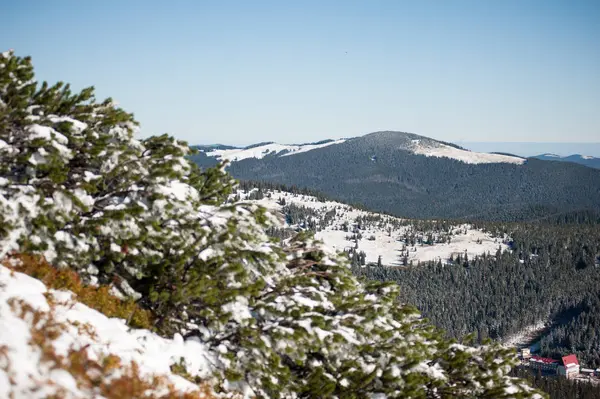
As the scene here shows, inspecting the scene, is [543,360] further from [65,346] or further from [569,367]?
[65,346]

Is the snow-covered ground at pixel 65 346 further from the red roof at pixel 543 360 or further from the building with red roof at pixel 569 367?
the red roof at pixel 543 360

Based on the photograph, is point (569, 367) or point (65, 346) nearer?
point (65, 346)

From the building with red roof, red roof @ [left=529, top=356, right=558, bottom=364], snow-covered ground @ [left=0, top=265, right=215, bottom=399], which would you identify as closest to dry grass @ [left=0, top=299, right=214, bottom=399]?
snow-covered ground @ [left=0, top=265, right=215, bottom=399]

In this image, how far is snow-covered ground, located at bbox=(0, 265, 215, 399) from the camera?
708 cm

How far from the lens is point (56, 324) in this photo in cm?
857

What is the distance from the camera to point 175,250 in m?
11.3

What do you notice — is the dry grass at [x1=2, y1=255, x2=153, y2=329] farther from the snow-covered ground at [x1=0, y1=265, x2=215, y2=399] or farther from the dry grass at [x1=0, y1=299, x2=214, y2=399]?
the dry grass at [x1=0, y1=299, x2=214, y2=399]

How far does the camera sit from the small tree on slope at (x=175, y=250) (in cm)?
1009

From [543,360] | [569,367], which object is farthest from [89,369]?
[543,360]

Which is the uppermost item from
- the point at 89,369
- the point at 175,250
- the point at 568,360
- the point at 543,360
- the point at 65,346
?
the point at 175,250

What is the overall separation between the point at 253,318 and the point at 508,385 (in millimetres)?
8944

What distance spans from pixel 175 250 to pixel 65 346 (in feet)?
11.7

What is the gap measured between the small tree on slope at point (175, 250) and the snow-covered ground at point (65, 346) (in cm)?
77

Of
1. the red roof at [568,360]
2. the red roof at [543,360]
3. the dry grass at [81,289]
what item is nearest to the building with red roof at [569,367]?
the red roof at [568,360]
